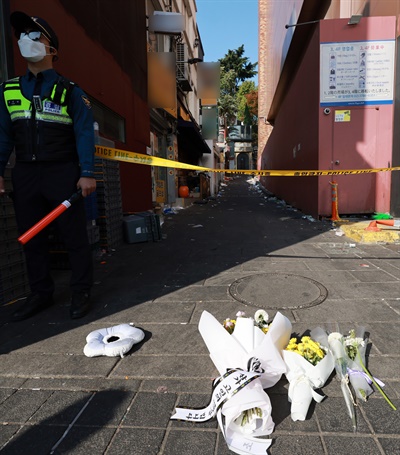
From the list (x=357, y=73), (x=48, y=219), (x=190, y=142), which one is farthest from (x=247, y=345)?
(x=190, y=142)

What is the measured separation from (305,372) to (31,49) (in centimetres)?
297

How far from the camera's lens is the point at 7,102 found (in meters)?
2.68

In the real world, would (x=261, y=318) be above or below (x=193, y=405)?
above

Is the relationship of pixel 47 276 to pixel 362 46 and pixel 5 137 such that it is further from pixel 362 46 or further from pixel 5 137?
pixel 362 46

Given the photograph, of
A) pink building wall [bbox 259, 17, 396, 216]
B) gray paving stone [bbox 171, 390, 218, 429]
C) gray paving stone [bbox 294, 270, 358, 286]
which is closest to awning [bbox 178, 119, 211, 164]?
pink building wall [bbox 259, 17, 396, 216]

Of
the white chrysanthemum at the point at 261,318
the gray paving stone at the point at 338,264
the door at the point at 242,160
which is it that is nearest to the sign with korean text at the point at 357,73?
the gray paving stone at the point at 338,264

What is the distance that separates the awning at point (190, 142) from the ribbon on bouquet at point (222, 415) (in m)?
13.6

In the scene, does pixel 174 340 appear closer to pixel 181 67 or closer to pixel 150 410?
pixel 150 410

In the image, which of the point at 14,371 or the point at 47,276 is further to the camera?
the point at 47,276

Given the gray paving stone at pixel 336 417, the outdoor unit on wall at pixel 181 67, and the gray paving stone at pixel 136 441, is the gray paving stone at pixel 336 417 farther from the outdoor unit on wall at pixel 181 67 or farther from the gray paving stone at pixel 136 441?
the outdoor unit on wall at pixel 181 67

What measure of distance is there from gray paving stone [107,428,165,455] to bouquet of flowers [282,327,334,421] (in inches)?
25.8

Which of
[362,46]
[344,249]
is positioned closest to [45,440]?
[344,249]

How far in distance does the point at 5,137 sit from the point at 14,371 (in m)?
1.84

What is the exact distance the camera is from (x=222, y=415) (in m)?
1.61
